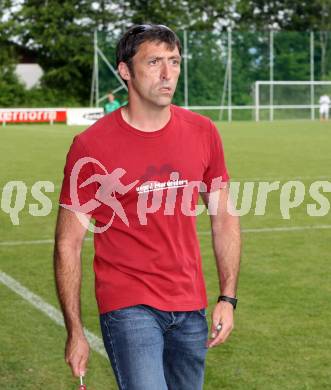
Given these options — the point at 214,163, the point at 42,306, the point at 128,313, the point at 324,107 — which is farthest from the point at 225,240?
the point at 324,107

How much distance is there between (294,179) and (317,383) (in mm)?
13452

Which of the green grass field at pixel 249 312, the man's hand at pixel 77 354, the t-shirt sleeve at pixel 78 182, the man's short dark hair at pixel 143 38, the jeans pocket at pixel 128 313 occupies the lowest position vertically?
the green grass field at pixel 249 312

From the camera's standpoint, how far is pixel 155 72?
13.9 feet

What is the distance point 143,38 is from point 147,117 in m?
0.33

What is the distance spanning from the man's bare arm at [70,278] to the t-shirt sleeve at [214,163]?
2.00 ft

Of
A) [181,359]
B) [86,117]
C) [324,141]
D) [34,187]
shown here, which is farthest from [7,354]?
[86,117]

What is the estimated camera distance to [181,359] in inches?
169

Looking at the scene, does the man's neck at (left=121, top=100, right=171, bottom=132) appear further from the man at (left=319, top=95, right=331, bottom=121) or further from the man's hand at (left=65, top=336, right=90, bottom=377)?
the man at (left=319, top=95, right=331, bottom=121)

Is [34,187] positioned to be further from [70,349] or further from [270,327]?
[70,349]

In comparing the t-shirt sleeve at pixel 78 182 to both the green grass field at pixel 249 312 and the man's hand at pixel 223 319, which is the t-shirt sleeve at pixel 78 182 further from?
the green grass field at pixel 249 312

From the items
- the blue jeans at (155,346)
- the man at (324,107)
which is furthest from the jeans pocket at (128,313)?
the man at (324,107)

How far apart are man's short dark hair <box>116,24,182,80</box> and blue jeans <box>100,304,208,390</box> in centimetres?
104

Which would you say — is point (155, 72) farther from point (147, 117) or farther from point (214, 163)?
point (214, 163)

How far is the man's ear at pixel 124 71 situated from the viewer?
435cm
